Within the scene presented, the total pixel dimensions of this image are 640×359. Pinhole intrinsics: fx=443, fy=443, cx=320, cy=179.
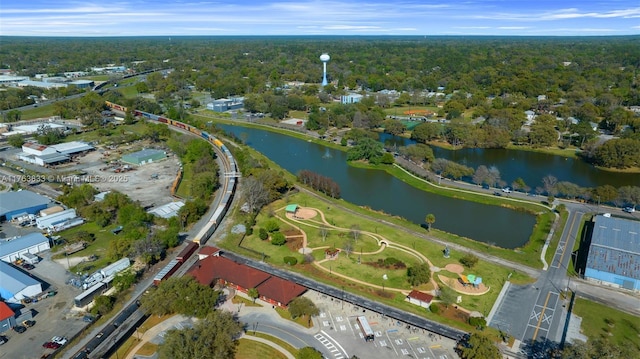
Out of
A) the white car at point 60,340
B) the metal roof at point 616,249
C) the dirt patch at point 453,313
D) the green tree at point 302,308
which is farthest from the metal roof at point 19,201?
the metal roof at point 616,249

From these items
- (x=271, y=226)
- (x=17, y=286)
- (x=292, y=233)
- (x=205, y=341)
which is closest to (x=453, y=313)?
(x=205, y=341)

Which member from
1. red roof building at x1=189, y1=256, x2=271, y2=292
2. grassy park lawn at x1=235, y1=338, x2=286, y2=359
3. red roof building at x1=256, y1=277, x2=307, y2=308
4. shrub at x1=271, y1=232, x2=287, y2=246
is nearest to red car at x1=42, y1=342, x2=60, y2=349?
red roof building at x1=189, y1=256, x2=271, y2=292

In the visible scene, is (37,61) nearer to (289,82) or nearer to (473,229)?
(289,82)

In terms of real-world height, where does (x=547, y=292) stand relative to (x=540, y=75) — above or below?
below

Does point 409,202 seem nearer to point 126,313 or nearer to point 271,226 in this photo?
point 271,226

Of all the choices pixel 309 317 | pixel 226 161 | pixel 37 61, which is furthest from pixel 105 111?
pixel 37 61
